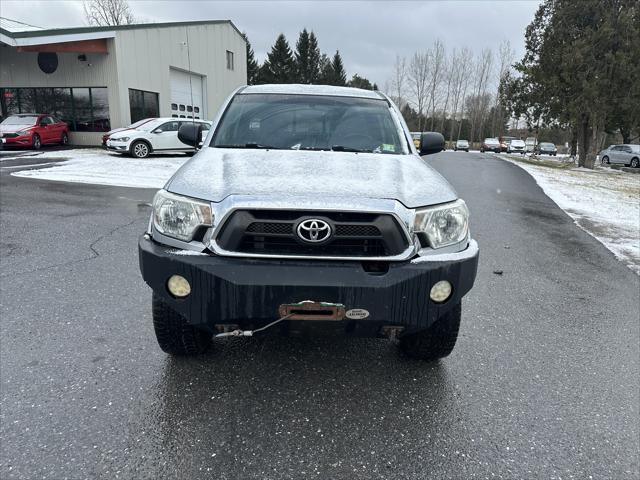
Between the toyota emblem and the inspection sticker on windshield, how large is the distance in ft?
1.24

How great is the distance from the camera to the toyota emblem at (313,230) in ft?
7.36

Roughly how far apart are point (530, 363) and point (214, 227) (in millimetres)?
2318

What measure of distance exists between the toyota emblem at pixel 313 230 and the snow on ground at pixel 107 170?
9419 millimetres

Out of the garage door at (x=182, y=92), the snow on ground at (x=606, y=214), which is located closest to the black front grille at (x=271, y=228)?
the snow on ground at (x=606, y=214)

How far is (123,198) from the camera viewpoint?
29.8 ft

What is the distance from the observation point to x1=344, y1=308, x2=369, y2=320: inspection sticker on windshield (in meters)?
2.21

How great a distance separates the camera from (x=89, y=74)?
20844mm

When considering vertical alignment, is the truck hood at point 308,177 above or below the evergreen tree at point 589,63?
below

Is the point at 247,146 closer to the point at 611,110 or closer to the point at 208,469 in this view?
the point at 208,469

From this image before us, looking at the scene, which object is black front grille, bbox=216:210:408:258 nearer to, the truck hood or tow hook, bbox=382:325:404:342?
the truck hood

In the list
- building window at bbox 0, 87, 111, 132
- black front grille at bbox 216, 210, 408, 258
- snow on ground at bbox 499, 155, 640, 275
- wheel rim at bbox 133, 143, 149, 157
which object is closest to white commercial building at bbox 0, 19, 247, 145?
building window at bbox 0, 87, 111, 132

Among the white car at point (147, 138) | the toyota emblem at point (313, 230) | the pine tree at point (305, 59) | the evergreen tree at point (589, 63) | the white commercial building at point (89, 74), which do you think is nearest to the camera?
the toyota emblem at point (313, 230)

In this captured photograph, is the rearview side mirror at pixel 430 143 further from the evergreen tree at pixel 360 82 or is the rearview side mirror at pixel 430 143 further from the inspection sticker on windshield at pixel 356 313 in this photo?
the evergreen tree at pixel 360 82

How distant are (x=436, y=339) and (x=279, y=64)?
61.0m
